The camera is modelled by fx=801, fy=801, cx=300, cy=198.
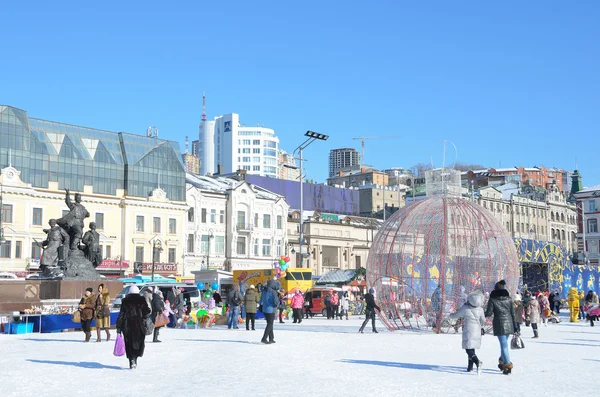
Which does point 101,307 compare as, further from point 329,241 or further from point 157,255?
point 329,241

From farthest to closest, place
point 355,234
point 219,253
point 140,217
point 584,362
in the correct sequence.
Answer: point 355,234, point 219,253, point 140,217, point 584,362

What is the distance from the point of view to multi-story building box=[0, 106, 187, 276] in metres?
53.3

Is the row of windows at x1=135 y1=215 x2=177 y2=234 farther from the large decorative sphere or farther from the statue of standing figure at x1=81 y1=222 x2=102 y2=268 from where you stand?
the large decorative sphere

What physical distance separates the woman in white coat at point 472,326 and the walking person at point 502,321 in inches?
8.4

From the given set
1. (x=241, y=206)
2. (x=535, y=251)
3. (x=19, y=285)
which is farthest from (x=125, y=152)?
(x=19, y=285)

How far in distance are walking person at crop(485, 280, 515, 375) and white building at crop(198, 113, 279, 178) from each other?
166m

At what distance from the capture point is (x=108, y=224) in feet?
191

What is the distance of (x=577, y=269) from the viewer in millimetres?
44438

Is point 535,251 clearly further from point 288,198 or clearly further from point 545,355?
point 288,198

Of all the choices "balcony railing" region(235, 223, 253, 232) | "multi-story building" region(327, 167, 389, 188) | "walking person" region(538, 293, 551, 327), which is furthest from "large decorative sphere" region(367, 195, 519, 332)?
"multi-story building" region(327, 167, 389, 188)

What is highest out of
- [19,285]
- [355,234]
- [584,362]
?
[355,234]

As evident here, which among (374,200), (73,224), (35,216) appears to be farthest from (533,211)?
(73,224)

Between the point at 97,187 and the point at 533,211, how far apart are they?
5876 centimetres

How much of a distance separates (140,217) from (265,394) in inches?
2003
